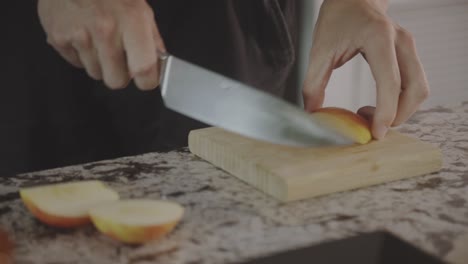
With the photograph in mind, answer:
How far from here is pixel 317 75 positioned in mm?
1041

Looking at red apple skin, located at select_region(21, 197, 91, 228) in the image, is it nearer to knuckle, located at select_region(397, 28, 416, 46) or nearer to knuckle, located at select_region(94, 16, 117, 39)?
knuckle, located at select_region(94, 16, 117, 39)

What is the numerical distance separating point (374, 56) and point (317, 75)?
0.08 meters

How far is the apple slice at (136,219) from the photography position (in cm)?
71

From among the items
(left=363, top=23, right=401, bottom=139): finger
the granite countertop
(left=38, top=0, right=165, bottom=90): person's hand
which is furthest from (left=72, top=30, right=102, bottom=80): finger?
(left=363, top=23, right=401, bottom=139): finger

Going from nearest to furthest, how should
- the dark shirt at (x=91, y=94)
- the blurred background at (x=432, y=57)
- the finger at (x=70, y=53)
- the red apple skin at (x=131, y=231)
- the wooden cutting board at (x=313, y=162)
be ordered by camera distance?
the red apple skin at (x=131, y=231) → the wooden cutting board at (x=313, y=162) → the finger at (x=70, y=53) → the dark shirt at (x=91, y=94) → the blurred background at (x=432, y=57)

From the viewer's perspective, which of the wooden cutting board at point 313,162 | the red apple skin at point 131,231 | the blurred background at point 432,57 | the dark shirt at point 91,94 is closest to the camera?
the red apple skin at point 131,231

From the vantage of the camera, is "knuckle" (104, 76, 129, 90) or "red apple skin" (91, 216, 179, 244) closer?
"red apple skin" (91, 216, 179, 244)

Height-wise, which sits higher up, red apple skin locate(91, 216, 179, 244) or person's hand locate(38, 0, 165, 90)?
person's hand locate(38, 0, 165, 90)

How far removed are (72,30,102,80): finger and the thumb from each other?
28 cm

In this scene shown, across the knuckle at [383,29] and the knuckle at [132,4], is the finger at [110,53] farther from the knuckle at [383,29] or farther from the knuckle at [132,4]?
the knuckle at [383,29]

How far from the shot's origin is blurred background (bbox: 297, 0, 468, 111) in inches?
81.6

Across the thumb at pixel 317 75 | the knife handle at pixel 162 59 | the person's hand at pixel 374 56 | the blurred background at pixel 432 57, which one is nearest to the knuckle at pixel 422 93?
the person's hand at pixel 374 56

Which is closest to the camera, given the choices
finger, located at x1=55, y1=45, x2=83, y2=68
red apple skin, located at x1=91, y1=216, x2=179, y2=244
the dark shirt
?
red apple skin, located at x1=91, y1=216, x2=179, y2=244

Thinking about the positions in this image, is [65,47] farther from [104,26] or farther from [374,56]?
[374,56]
